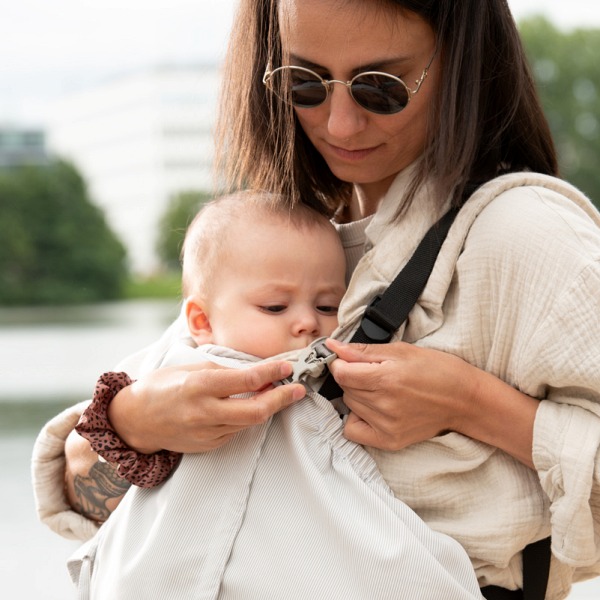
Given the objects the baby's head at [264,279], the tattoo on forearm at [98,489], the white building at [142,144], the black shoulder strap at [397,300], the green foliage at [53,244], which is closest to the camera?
the black shoulder strap at [397,300]

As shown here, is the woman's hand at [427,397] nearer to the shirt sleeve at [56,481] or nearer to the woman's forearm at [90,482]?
the woman's forearm at [90,482]

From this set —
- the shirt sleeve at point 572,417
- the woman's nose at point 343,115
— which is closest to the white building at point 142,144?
the woman's nose at point 343,115

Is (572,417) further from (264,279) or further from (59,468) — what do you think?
(59,468)

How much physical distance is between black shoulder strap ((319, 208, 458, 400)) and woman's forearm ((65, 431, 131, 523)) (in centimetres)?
45

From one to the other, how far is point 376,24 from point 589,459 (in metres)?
0.70

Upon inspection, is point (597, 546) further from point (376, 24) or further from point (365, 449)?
point (376, 24)

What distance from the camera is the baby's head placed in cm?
147

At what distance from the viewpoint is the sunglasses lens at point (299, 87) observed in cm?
147

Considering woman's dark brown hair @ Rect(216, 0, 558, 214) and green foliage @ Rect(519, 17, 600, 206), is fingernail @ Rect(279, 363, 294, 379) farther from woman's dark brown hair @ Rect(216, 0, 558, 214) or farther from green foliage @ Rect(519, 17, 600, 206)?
green foliage @ Rect(519, 17, 600, 206)

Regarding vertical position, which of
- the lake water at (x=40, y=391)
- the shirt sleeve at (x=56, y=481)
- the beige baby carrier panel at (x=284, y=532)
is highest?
the beige baby carrier panel at (x=284, y=532)

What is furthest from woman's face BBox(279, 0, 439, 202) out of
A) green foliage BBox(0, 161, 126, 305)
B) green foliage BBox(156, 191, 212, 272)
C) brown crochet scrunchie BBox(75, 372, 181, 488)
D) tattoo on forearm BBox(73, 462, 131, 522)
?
green foliage BBox(156, 191, 212, 272)

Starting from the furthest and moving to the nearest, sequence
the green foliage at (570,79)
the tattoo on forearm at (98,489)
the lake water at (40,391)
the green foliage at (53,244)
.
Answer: the green foliage at (570,79) → the green foliage at (53,244) → the lake water at (40,391) → the tattoo on forearm at (98,489)

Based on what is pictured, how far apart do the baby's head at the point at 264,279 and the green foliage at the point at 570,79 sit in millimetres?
27456

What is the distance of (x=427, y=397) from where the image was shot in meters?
1.32
